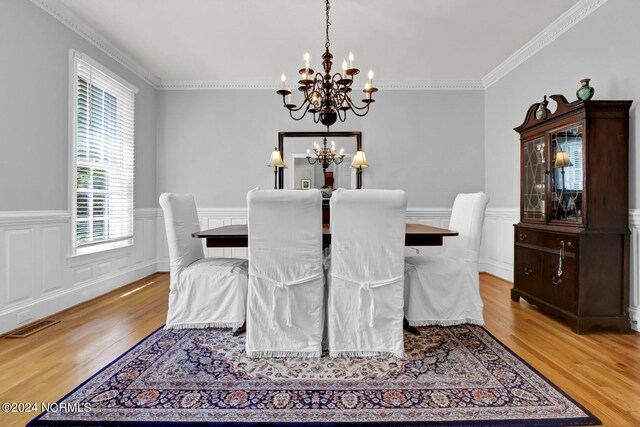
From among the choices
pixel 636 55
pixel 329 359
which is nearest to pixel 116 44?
pixel 329 359

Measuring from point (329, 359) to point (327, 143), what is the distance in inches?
129

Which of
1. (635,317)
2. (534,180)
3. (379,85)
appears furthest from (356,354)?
(379,85)

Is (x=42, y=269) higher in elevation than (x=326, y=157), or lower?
lower

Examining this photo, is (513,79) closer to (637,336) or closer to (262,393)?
(637,336)

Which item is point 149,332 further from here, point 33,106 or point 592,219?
point 592,219

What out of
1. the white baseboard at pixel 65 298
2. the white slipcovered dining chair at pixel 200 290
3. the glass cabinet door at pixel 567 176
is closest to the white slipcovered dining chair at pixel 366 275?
the white slipcovered dining chair at pixel 200 290

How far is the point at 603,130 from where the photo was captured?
257cm

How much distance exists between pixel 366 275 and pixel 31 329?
256cm

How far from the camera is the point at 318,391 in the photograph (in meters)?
1.71

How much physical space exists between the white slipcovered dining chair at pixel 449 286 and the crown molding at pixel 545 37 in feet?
6.56

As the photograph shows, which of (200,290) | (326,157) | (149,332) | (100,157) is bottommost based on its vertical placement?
(149,332)

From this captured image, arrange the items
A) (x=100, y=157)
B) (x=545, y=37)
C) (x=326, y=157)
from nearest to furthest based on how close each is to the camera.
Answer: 1. (x=545, y=37)
2. (x=100, y=157)
3. (x=326, y=157)

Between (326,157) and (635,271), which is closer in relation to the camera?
(635,271)

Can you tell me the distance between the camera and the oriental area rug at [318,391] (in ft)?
4.92
